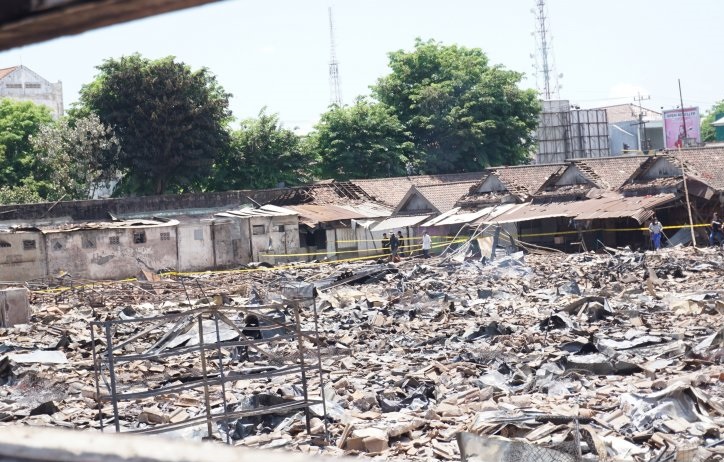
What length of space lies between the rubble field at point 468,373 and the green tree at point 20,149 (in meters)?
22.0

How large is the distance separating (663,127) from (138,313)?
185ft

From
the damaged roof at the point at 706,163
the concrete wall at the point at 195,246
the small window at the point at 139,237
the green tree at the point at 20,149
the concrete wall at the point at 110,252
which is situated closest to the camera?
the concrete wall at the point at 110,252

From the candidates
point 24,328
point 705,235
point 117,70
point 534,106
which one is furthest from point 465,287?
point 534,106

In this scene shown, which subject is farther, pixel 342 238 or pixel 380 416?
pixel 342 238

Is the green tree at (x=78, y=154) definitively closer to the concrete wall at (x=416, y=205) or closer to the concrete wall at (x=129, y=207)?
the concrete wall at (x=129, y=207)

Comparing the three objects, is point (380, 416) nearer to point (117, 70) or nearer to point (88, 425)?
point (88, 425)

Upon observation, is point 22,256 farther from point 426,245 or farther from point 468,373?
point 468,373

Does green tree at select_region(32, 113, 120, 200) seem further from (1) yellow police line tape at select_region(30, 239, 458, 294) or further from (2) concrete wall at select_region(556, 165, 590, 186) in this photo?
(2) concrete wall at select_region(556, 165, 590, 186)

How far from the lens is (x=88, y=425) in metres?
10.1

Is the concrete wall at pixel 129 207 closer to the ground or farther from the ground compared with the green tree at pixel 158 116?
closer to the ground

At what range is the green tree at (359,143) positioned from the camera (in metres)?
46.3

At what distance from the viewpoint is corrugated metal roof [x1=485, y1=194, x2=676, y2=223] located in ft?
100

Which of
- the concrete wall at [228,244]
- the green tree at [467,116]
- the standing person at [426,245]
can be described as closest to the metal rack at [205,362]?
the standing person at [426,245]

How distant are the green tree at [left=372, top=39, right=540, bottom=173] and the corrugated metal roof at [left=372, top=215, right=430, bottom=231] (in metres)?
10.2
